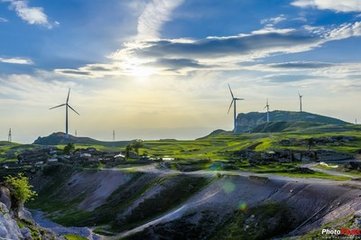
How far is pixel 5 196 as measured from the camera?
2940 inches

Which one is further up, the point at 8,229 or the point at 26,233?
the point at 8,229

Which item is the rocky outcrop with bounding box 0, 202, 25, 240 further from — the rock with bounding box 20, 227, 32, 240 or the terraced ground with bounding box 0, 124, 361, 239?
the terraced ground with bounding box 0, 124, 361, 239

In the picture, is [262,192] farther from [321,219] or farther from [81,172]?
[81,172]

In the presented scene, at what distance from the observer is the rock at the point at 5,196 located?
7385 cm

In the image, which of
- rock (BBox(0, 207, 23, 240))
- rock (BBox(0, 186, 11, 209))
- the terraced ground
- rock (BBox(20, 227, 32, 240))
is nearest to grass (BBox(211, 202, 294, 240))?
the terraced ground

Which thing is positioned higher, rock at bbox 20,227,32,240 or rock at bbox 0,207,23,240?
rock at bbox 0,207,23,240

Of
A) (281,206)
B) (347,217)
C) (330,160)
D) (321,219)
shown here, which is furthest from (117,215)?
(330,160)

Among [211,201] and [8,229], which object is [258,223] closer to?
[211,201]

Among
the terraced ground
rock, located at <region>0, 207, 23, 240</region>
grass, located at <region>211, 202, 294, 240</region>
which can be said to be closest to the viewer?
rock, located at <region>0, 207, 23, 240</region>

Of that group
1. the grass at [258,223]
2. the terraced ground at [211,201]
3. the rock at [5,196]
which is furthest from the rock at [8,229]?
the grass at [258,223]

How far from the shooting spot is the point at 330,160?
18038 cm

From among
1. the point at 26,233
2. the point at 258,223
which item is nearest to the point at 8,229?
the point at 26,233

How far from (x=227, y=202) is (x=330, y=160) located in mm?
81460

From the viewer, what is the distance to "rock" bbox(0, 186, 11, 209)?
73850 millimetres
